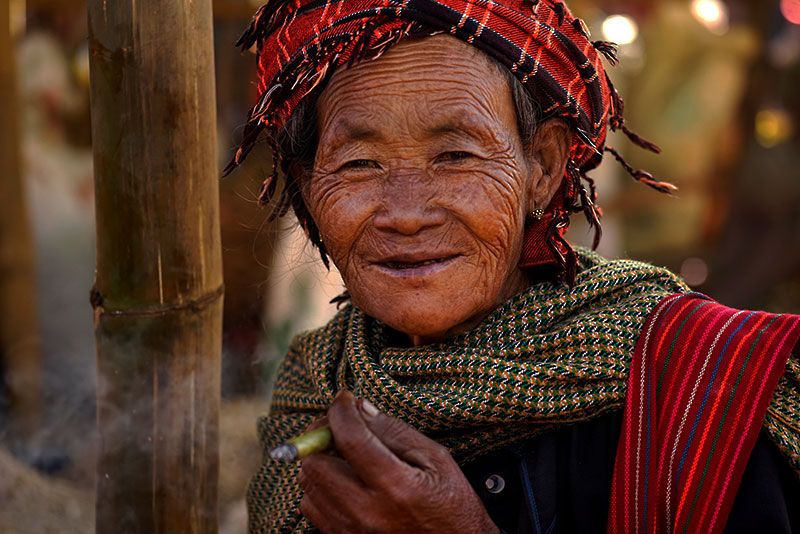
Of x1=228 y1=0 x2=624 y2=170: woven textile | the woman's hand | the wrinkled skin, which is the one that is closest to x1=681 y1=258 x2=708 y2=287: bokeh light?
x1=228 y1=0 x2=624 y2=170: woven textile

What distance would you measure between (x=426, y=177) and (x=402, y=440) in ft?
1.91

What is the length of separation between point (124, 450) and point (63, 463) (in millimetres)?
1510

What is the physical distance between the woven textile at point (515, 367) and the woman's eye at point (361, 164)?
45cm

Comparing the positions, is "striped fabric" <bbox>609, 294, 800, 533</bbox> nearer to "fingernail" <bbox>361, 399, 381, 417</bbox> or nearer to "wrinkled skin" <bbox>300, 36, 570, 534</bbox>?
"wrinkled skin" <bbox>300, 36, 570, 534</bbox>

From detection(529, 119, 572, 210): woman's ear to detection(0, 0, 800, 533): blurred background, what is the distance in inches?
25.8

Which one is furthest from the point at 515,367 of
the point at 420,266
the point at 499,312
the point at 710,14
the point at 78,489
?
the point at 710,14

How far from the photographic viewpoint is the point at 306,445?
1.75m

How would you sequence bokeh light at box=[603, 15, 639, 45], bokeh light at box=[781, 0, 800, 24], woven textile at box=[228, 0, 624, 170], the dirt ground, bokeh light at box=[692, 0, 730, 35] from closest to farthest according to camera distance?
1. woven textile at box=[228, 0, 624, 170]
2. the dirt ground
3. bokeh light at box=[603, 15, 639, 45]
4. bokeh light at box=[692, 0, 730, 35]
5. bokeh light at box=[781, 0, 800, 24]

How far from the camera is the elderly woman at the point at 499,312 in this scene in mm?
1867

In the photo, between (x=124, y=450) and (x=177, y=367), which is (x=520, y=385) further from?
(x=124, y=450)

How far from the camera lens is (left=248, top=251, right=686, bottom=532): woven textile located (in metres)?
2.02

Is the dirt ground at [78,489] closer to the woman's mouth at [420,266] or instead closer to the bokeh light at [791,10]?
the woman's mouth at [420,266]

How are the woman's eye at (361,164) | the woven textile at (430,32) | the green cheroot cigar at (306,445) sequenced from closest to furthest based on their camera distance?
1. the green cheroot cigar at (306,445)
2. the woven textile at (430,32)
3. the woman's eye at (361,164)

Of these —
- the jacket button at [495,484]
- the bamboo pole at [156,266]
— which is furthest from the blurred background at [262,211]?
the jacket button at [495,484]
